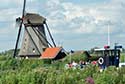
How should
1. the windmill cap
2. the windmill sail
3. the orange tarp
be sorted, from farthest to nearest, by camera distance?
the windmill cap < the windmill sail < the orange tarp

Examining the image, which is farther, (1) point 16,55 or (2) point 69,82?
(1) point 16,55

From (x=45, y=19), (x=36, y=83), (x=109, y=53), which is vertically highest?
(x=36, y=83)

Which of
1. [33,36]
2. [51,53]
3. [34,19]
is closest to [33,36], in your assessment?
[33,36]

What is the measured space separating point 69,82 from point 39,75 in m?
2.48

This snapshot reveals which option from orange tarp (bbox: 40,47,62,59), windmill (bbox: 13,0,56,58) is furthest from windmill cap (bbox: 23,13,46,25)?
orange tarp (bbox: 40,47,62,59)

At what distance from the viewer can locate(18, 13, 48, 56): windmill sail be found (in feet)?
211

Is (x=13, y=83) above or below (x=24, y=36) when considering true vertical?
above

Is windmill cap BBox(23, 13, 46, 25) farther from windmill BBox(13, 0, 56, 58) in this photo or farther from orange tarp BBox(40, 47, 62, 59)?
orange tarp BBox(40, 47, 62, 59)

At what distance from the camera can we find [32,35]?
65062 mm

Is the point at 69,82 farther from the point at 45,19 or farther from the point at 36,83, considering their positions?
the point at 45,19

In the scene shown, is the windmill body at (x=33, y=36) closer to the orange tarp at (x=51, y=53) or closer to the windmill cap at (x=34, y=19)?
the windmill cap at (x=34, y=19)

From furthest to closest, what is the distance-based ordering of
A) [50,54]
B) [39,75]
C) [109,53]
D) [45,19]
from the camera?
[45,19] < [50,54] < [109,53] < [39,75]

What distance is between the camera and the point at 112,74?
81.5 feet

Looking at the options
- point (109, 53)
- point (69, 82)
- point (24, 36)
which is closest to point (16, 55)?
point (24, 36)
